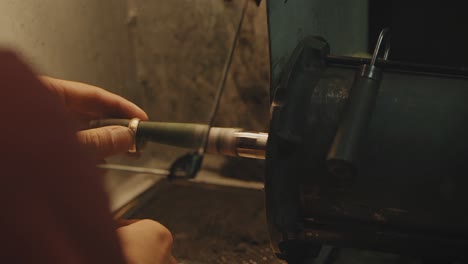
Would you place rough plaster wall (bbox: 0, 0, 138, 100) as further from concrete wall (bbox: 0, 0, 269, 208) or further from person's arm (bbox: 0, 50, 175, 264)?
person's arm (bbox: 0, 50, 175, 264)

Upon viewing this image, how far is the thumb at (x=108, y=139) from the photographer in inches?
22.3

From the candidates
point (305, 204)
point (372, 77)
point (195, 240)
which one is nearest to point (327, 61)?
point (372, 77)

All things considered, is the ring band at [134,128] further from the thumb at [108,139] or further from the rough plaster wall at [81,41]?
the rough plaster wall at [81,41]

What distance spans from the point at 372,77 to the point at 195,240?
64 centimetres

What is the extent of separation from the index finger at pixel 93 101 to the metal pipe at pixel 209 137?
6 cm

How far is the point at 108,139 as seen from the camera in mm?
589

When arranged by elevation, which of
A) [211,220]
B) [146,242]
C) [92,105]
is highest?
[92,105]

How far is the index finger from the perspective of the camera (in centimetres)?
72

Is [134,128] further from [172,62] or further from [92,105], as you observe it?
[172,62]

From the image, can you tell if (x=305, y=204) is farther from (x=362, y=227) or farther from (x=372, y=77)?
(x=372, y=77)

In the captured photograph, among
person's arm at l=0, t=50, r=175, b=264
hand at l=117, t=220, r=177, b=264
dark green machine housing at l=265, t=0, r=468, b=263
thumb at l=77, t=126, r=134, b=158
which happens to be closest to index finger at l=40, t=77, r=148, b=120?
thumb at l=77, t=126, r=134, b=158

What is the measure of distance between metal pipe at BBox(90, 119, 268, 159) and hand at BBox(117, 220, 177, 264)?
0.14m

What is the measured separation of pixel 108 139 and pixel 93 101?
0.19m

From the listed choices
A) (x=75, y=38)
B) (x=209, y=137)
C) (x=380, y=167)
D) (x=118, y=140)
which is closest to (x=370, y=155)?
(x=380, y=167)
